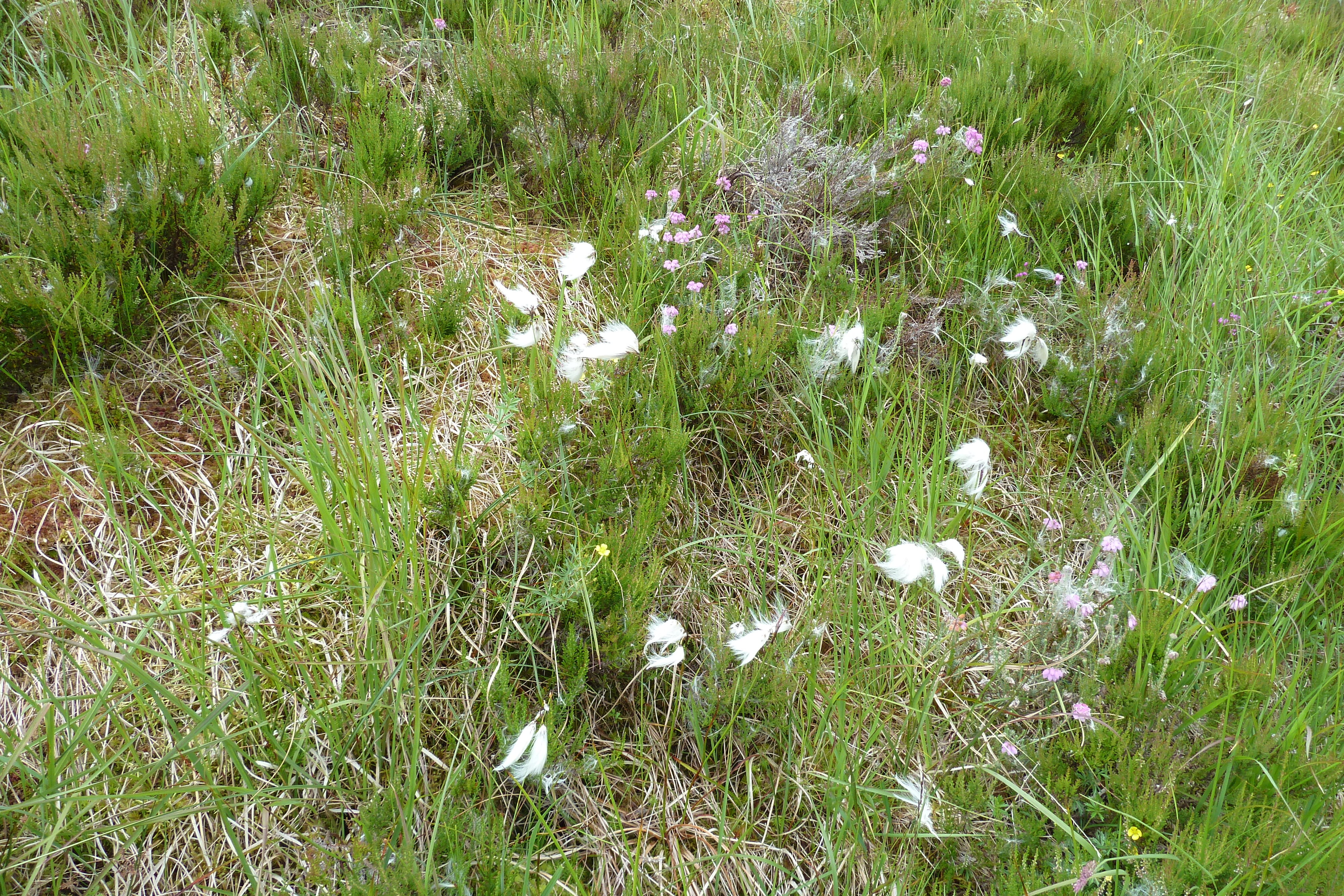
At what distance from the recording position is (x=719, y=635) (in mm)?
2012

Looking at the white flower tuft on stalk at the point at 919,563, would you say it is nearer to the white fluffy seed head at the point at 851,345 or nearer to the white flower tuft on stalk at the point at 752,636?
the white flower tuft on stalk at the point at 752,636

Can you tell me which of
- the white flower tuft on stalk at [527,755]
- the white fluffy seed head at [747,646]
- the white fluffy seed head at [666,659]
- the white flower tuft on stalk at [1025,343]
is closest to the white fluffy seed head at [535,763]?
the white flower tuft on stalk at [527,755]

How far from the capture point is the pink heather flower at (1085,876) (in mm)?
1638

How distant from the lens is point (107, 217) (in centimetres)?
221

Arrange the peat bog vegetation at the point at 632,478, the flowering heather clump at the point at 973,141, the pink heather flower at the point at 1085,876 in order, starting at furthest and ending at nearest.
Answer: the flowering heather clump at the point at 973,141
the peat bog vegetation at the point at 632,478
the pink heather flower at the point at 1085,876

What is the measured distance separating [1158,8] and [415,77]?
4.06 meters

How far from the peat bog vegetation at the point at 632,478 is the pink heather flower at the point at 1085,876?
4 centimetres

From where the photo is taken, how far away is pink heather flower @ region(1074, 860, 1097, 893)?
1638mm

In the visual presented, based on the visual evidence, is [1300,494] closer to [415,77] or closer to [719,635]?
[719,635]

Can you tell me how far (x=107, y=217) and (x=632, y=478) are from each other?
1.58m

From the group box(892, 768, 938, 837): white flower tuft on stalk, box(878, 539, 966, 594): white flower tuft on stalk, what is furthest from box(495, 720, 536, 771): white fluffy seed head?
box(878, 539, 966, 594): white flower tuft on stalk

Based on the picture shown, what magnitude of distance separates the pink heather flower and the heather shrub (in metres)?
2.50

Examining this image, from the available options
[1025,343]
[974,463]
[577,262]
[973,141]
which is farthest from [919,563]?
[973,141]

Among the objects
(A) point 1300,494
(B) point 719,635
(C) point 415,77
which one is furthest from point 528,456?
(A) point 1300,494
